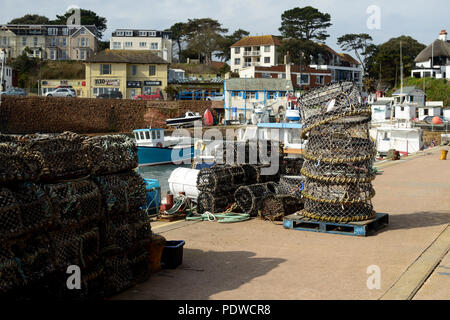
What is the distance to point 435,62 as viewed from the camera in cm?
8531

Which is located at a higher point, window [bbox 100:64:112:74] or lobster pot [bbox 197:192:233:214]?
window [bbox 100:64:112:74]

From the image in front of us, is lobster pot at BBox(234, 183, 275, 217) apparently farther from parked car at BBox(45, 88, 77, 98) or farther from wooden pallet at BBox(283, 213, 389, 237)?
parked car at BBox(45, 88, 77, 98)

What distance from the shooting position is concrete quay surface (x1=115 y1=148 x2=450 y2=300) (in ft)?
20.0

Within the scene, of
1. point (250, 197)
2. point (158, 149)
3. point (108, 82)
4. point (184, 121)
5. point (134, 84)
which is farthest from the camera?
point (134, 84)

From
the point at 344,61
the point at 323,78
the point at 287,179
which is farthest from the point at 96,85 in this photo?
the point at 287,179

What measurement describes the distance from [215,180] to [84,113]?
50569 mm

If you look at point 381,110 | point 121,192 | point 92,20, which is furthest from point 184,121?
point 92,20

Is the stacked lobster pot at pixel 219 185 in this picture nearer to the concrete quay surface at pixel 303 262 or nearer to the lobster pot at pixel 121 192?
the concrete quay surface at pixel 303 262

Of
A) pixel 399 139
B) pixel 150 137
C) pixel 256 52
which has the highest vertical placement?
pixel 256 52

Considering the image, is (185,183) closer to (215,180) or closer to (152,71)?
(215,180)

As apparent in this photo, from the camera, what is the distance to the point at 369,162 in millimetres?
9359

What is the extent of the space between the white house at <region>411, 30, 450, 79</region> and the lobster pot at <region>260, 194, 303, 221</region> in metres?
77.6

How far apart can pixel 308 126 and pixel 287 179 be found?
2093 mm

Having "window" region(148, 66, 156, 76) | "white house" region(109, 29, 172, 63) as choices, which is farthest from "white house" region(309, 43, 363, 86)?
"window" region(148, 66, 156, 76)
